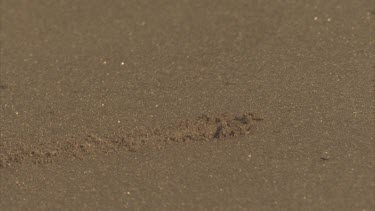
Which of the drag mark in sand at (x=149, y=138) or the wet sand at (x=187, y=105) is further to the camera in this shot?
the drag mark in sand at (x=149, y=138)

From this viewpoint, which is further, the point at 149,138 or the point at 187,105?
the point at 187,105

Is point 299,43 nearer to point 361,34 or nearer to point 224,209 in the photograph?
point 361,34

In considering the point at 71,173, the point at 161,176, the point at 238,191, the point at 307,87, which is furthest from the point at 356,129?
the point at 71,173

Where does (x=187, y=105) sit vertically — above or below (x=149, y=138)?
above

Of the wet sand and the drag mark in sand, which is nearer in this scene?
the wet sand
